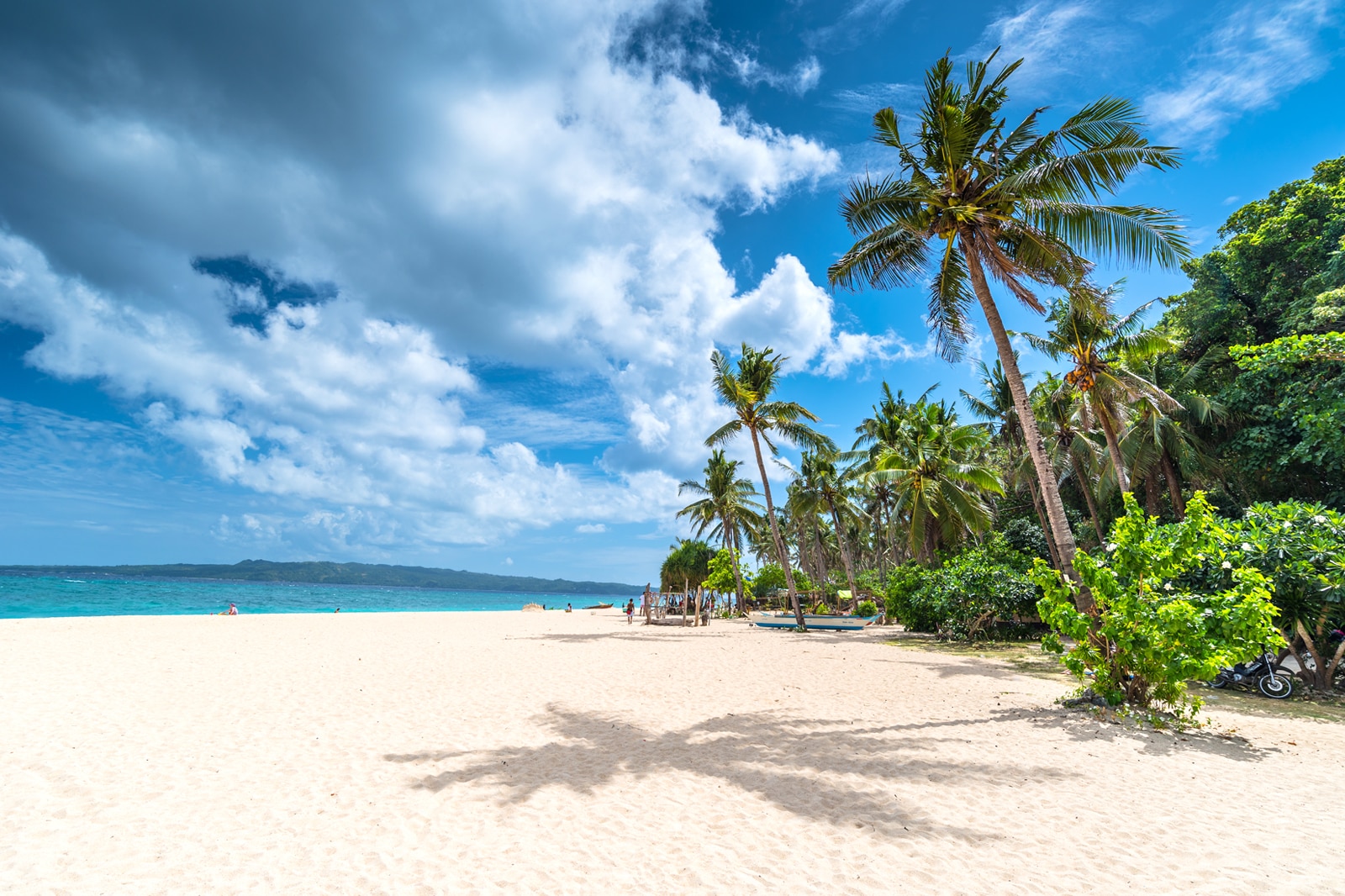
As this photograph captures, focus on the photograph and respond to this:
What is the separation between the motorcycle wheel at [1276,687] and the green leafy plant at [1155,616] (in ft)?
7.10

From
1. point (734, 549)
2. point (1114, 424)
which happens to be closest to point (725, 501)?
point (734, 549)

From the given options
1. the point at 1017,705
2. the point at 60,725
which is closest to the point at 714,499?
the point at 1017,705

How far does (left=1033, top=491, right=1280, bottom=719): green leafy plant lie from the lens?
20.7 feet

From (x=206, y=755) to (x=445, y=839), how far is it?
147 inches

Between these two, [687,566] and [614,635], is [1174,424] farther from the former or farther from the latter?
[687,566]

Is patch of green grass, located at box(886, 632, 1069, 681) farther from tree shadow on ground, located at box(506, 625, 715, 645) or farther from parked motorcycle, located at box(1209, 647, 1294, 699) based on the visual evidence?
tree shadow on ground, located at box(506, 625, 715, 645)

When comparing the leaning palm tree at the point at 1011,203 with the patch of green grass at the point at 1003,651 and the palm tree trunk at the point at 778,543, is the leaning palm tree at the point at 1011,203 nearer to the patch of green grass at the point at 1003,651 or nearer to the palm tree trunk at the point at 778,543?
the patch of green grass at the point at 1003,651

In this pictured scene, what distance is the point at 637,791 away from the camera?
5273 millimetres

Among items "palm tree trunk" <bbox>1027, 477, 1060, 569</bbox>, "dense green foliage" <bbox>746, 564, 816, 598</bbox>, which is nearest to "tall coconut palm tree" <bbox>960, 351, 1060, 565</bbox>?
"palm tree trunk" <bbox>1027, 477, 1060, 569</bbox>

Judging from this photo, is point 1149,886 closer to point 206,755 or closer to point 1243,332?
point 206,755

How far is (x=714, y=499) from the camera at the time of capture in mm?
38031

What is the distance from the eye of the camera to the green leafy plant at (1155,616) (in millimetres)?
6324

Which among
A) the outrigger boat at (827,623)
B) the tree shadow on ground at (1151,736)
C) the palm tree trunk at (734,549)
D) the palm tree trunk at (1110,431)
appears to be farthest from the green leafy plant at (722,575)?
the tree shadow on ground at (1151,736)

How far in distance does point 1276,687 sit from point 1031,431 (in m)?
5.02
